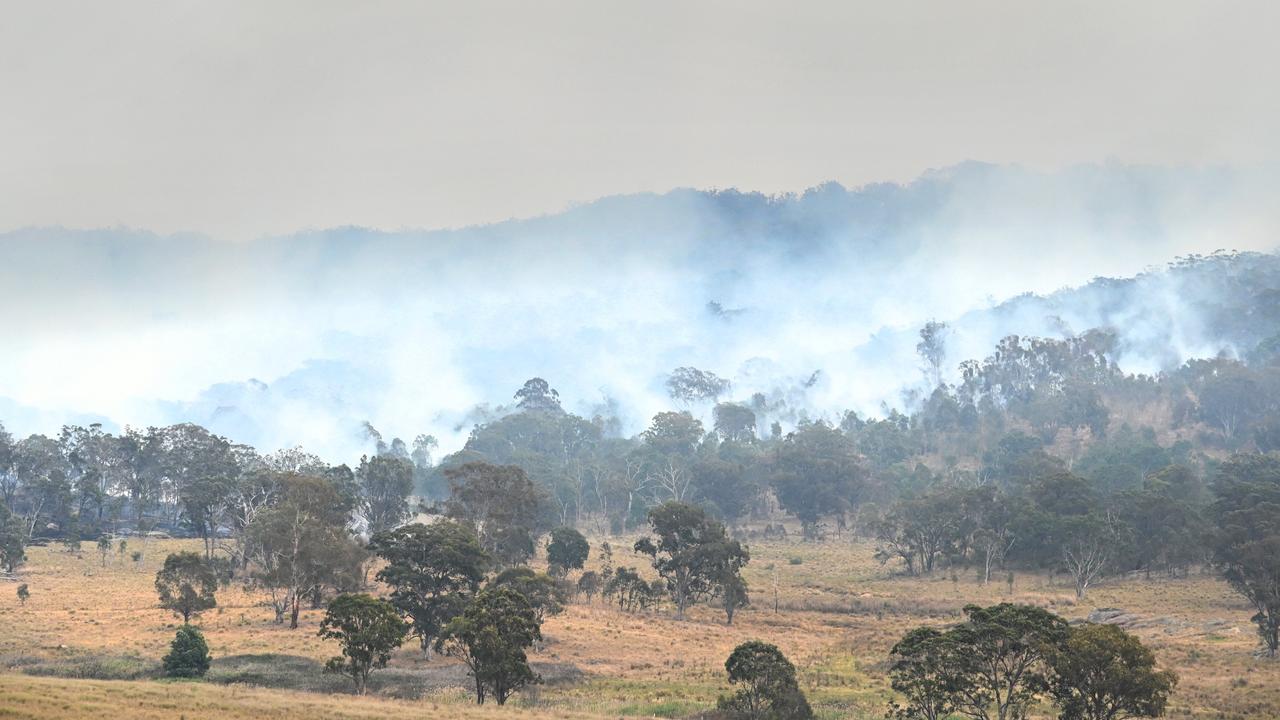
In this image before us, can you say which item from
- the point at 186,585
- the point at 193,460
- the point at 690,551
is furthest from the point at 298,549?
the point at 193,460

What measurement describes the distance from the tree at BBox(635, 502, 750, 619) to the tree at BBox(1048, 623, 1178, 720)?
4871cm

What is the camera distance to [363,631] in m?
44.8

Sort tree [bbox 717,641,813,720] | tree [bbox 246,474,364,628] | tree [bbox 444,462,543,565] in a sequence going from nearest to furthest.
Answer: tree [bbox 717,641,813,720] < tree [bbox 246,474,364,628] < tree [bbox 444,462,543,565]

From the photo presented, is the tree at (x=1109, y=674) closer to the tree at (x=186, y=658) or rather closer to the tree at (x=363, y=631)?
the tree at (x=363, y=631)

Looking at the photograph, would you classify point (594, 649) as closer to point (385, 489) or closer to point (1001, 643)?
point (1001, 643)

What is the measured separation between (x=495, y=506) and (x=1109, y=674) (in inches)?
2584

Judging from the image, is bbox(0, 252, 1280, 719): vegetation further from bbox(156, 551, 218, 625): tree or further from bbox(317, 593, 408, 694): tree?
bbox(156, 551, 218, 625): tree

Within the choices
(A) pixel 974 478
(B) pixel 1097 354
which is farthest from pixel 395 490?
(B) pixel 1097 354

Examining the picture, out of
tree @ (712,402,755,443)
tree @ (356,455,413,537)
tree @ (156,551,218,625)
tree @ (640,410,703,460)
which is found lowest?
tree @ (156,551,218,625)

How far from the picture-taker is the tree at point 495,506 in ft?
290

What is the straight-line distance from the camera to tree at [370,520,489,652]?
5850cm

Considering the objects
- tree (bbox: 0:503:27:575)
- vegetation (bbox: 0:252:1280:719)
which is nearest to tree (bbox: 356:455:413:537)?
vegetation (bbox: 0:252:1280:719)

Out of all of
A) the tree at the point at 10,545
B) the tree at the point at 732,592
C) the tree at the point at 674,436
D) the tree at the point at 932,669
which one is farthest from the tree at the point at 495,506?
the tree at the point at 674,436

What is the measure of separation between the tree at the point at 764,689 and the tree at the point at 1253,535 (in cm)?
3463
